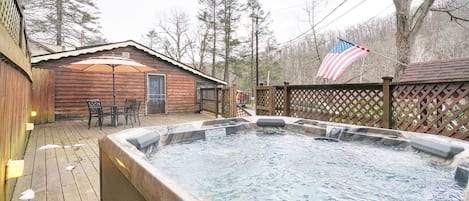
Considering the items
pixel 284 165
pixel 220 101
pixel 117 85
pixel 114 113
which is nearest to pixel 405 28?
pixel 220 101

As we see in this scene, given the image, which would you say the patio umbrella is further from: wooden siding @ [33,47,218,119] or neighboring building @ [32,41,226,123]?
wooden siding @ [33,47,218,119]

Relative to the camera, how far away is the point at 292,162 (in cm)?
244

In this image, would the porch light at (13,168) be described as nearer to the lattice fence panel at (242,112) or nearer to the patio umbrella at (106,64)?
the patio umbrella at (106,64)

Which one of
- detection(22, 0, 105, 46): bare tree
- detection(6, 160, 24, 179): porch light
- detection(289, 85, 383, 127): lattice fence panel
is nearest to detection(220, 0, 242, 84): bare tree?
detection(22, 0, 105, 46): bare tree

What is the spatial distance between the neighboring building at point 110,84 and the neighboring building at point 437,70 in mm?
6479

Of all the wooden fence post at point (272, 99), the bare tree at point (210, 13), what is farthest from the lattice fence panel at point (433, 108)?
the bare tree at point (210, 13)

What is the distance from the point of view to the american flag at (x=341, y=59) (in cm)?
531

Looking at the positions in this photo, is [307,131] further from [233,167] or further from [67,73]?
[67,73]

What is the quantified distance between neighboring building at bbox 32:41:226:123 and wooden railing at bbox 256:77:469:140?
4528 millimetres

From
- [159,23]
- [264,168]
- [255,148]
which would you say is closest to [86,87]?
[255,148]

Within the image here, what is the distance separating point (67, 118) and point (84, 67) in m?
2.45

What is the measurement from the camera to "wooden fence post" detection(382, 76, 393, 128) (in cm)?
352

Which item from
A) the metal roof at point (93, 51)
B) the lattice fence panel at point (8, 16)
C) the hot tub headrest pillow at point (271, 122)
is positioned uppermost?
the metal roof at point (93, 51)

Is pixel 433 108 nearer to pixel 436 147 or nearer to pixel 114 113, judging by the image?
pixel 436 147
